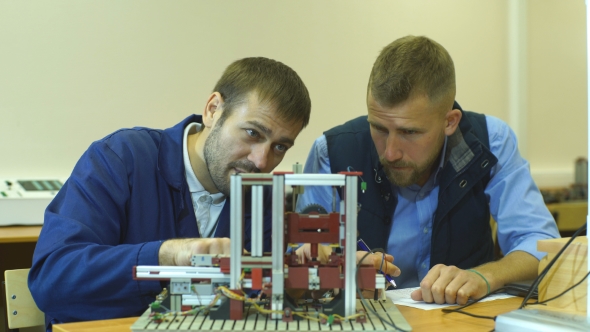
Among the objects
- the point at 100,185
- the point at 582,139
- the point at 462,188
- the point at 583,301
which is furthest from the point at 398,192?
the point at 582,139

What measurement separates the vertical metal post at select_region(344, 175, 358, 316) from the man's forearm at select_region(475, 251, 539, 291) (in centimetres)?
58

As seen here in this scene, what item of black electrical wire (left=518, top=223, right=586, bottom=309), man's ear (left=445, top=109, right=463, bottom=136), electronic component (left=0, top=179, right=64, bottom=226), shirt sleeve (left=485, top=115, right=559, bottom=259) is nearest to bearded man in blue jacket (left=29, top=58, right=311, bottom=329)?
man's ear (left=445, top=109, right=463, bottom=136)

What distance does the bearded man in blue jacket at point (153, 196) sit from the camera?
1.37 meters

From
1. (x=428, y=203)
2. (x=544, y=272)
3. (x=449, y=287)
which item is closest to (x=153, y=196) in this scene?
(x=449, y=287)

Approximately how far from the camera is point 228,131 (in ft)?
6.02

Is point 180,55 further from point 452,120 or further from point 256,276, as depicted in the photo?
point 256,276

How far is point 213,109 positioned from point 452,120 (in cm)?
82

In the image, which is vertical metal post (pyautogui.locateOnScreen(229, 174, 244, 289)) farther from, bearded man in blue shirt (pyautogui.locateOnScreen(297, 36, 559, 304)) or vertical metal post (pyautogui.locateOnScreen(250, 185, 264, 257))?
bearded man in blue shirt (pyautogui.locateOnScreen(297, 36, 559, 304))

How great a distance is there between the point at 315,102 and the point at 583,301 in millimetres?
2586

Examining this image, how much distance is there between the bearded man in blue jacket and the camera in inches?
54.0

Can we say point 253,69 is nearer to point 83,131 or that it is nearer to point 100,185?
point 100,185

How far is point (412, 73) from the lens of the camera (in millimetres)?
1928

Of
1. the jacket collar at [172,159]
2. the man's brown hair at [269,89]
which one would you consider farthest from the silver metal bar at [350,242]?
the jacket collar at [172,159]

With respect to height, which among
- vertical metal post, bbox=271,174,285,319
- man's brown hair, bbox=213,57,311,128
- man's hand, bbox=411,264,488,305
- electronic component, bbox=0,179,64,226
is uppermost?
man's brown hair, bbox=213,57,311,128
